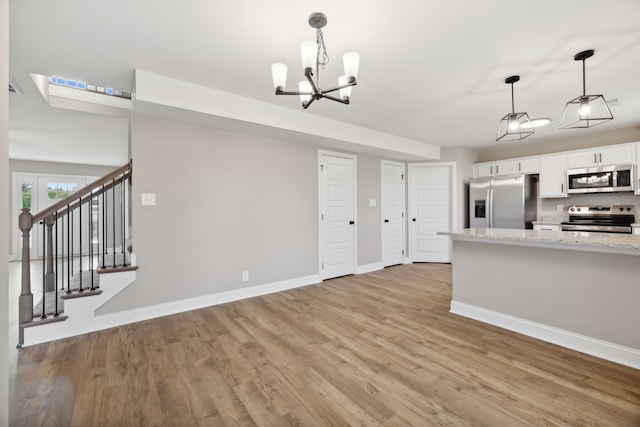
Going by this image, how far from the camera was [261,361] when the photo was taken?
7.21ft

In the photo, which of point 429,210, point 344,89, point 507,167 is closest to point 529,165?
point 507,167

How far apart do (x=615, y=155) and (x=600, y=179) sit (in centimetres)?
40

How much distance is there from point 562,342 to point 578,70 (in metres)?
2.51

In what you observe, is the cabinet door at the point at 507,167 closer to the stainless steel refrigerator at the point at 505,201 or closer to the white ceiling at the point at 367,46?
the stainless steel refrigerator at the point at 505,201

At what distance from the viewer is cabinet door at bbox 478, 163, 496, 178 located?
18.9ft

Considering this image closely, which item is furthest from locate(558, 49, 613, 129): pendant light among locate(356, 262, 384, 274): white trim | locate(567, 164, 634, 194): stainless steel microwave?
locate(356, 262, 384, 274): white trim

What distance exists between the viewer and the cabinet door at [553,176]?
15.8ft

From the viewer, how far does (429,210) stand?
5980mm

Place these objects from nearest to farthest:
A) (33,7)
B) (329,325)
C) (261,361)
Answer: (33,7) < (261,361) < (329,325)

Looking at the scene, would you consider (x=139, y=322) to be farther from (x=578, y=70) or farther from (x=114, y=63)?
(x=578, y=70)

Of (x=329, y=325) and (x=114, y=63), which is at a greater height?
(x=114, y=63)

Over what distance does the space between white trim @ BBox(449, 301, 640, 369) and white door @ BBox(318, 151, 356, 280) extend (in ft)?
6.79

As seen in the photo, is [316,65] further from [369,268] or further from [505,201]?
[505,201]

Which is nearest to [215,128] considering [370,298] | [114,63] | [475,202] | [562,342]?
[114,63]
